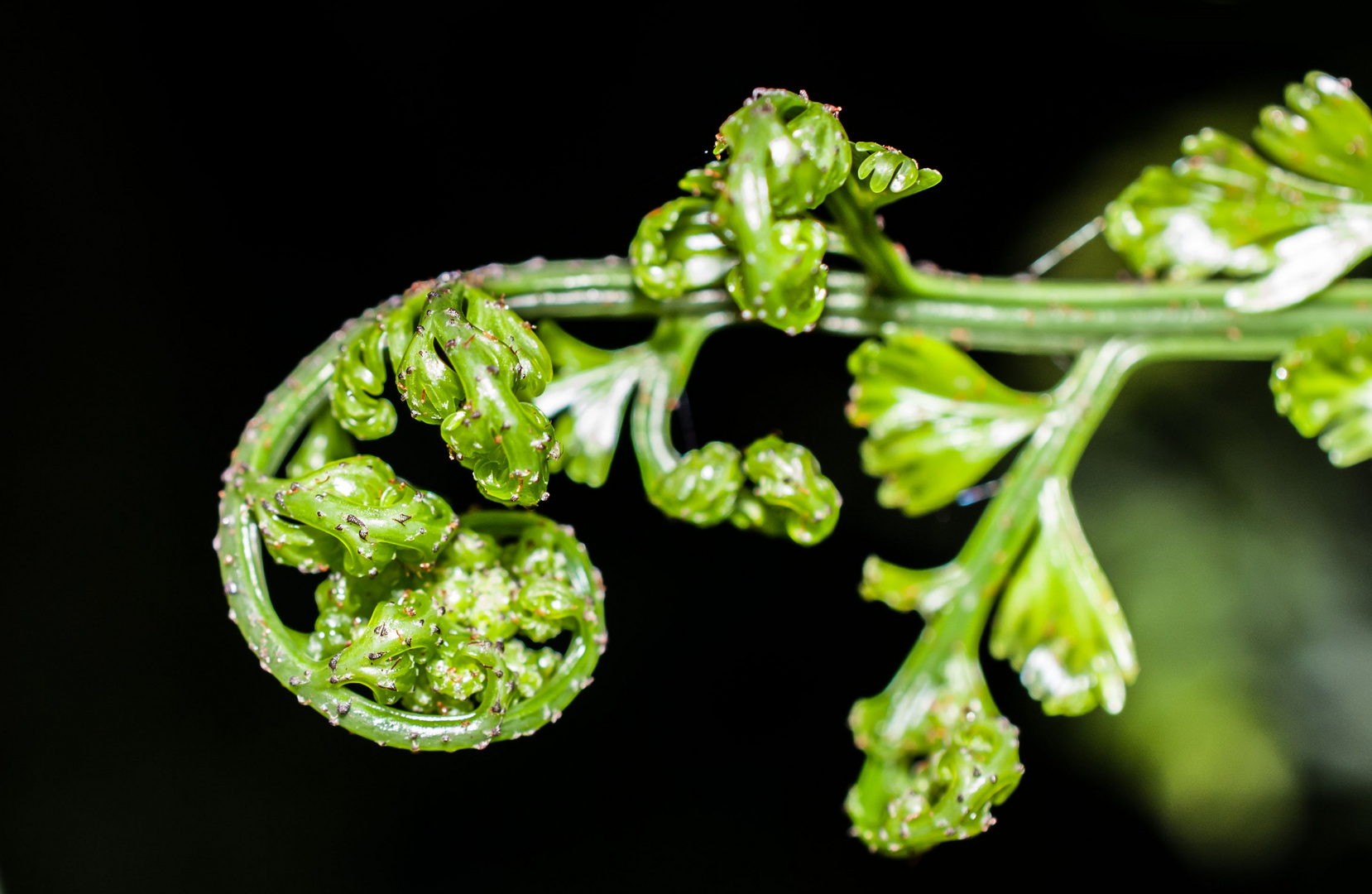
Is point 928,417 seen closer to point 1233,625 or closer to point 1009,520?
point 1009,520

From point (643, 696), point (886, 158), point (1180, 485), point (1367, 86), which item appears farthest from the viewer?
point (1180, 485)

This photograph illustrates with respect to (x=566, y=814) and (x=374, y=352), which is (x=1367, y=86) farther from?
(x=566, y=814)

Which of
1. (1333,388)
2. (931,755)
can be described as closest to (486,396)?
(931,755)

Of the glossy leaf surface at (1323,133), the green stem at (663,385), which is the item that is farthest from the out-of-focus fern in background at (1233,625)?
the green stem at (663,385)

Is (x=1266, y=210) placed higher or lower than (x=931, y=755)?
higher

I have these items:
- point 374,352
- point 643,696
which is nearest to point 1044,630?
point 374,352

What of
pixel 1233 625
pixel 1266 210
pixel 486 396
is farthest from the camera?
pixel 1233 625

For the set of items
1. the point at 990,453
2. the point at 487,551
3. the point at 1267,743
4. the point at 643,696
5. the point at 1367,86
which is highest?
the point at 487,551
